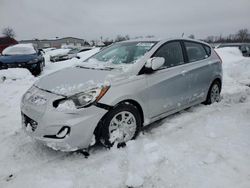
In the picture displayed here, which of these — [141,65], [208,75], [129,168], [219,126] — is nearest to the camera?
[129,168]

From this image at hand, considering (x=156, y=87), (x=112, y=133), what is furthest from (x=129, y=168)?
(x=156, y=87)

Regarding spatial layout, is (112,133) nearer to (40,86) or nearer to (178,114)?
(40,86)

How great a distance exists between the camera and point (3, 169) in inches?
119

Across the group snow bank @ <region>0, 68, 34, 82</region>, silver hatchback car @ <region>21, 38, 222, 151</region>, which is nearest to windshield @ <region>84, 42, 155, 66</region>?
silver hatchback car @ <region>21, 38, 222, 151</region>

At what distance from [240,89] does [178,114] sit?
3282 millimetres

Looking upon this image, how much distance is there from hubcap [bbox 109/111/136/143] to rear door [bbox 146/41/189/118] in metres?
0.45

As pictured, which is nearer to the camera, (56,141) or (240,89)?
(56,141)

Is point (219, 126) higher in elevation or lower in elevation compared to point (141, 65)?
lower

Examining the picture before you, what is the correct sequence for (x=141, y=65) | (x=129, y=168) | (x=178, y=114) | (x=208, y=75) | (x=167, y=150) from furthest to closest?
(x=208, y=75) < (x=178, y=114) < (x=141, y=65) < (x=167, y=150) < (x=129, y=168)

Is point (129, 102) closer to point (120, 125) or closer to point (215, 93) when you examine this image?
point (120, 125)

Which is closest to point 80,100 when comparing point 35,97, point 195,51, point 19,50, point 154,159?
point 35,97

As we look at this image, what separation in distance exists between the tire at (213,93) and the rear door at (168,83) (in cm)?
109

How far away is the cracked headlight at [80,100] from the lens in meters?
3.00

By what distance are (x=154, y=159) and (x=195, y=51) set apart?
2.85m
